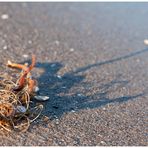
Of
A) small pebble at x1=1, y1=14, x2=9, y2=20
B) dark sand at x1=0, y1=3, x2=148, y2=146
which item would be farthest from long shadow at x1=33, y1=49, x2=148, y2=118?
small pebble at x1=1, y1=14, x2=9, y2=20

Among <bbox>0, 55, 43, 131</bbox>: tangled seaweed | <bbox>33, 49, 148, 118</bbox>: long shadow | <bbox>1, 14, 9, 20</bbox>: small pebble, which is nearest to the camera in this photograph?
<bbox>0, 55, 43, 131</bbox>: tangled seaweed

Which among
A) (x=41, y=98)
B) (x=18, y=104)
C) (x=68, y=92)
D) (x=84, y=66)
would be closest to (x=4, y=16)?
(x=84, y=66)

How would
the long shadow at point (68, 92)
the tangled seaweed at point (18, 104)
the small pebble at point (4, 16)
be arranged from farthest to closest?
the small pebble at point (4, 16) → the long shadow at point (68, 92) → the tangled seaweed at point (18, 104)

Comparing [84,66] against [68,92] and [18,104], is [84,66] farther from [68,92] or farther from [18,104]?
[18,104]

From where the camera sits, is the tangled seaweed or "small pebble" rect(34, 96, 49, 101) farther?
"small pebble" rect(34, 96, 49, 101)

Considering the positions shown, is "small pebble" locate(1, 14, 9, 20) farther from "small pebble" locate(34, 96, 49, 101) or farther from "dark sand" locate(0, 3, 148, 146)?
"small pebble" locate(34, 96, 49, 101)

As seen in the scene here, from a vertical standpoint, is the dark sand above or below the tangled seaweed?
below

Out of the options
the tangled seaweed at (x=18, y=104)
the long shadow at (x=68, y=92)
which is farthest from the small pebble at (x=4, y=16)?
the tangled seaweed at (x=18, y=104)

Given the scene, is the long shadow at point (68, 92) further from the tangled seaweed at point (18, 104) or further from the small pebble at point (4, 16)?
the small pebble at point (4, 16)
